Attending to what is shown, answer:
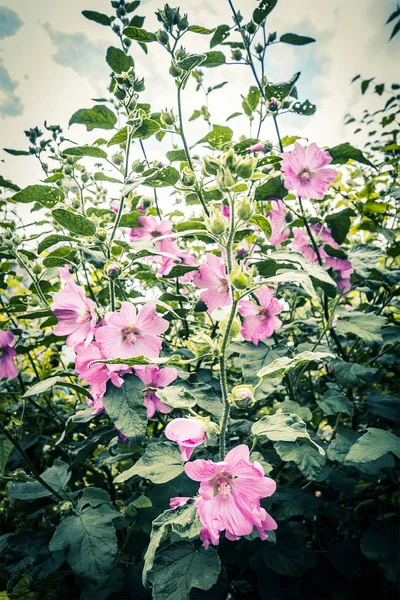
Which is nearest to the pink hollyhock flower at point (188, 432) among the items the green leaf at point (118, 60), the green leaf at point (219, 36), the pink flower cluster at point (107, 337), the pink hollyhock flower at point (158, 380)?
the pink flower cluster at point (107, 337)

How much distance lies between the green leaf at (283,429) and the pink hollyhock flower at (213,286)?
566 mm

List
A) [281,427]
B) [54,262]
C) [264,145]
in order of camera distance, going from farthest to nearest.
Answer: [264,145] < [54,262] < [281,427]

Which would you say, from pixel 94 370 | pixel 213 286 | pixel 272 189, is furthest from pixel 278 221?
pixel 94 370

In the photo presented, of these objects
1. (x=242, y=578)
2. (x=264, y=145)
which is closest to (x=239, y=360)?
(x=264, y=145)

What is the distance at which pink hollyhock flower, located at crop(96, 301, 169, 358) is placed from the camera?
3.70ft

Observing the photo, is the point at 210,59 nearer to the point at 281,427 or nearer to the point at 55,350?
the point at 281,427

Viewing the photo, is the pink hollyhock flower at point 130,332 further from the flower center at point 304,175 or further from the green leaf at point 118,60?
the green leaf at point 118,60

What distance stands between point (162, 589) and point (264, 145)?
1.55 m

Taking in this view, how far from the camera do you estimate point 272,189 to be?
143 cm

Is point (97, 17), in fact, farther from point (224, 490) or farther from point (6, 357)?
point (224, 490)

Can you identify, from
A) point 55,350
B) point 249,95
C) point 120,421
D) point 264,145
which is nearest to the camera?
point 120,421

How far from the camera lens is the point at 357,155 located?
1.42 m

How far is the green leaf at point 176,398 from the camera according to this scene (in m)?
0.86

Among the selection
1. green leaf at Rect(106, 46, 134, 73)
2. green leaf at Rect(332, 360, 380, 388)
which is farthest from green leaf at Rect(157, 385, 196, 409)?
green leaf at Rect(106, 46, 134, 73)
